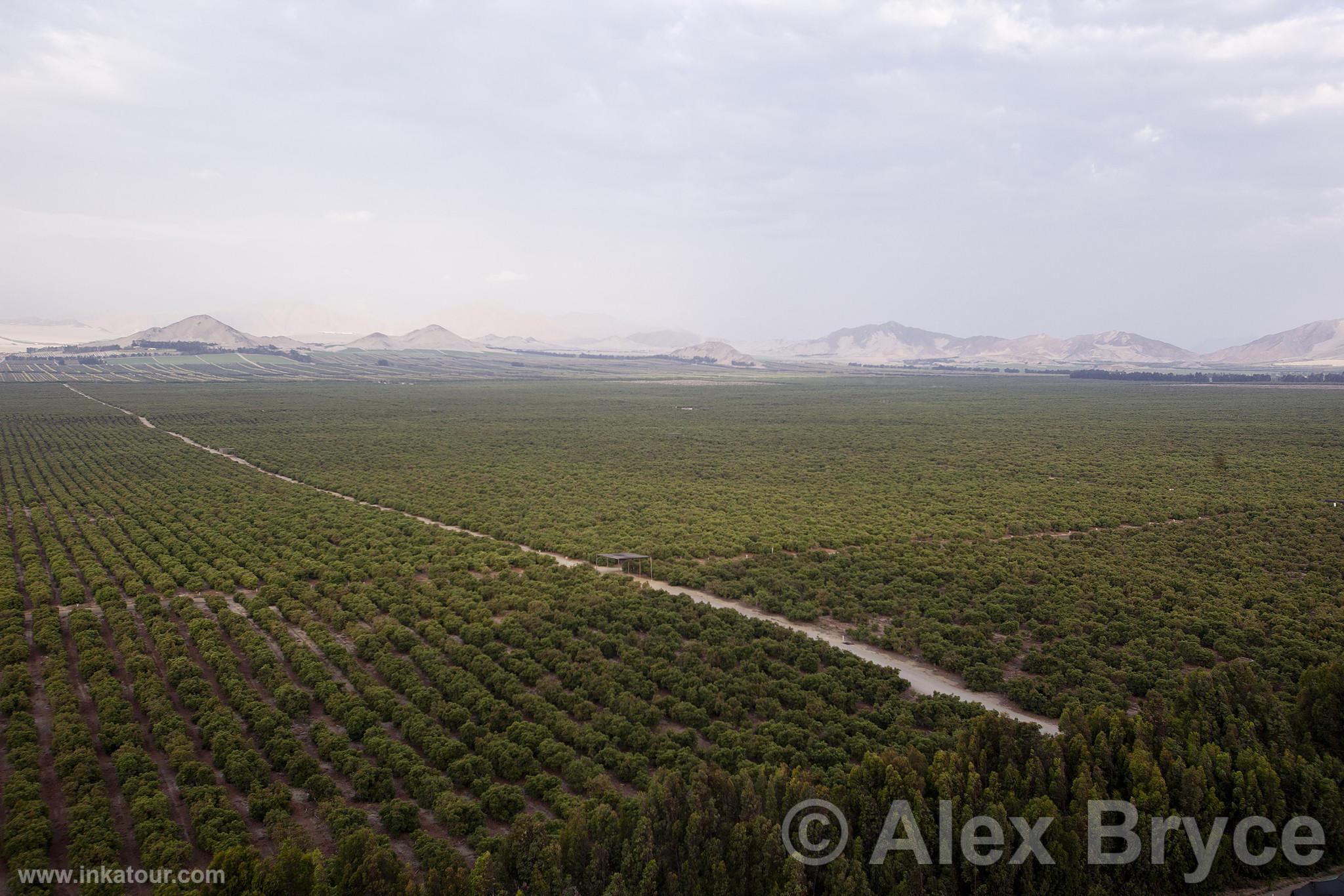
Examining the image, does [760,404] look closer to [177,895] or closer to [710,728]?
[710,728]

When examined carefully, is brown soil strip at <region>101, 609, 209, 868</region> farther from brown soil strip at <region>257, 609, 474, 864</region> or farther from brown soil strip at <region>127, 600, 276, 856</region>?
brown soil strip at <region>257, 609, 474, 864</region>

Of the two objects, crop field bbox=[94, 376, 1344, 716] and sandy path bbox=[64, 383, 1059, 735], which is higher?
crop field bbox=[94, 376, 1344, 716]

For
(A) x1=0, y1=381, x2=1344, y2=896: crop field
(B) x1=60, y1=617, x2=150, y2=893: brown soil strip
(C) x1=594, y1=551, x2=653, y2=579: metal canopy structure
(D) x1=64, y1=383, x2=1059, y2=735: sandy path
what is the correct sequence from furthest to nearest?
1. (C) x1=594, y1=551, x2=653, y2=579: metal canopy structure
2. (D) x1=64, y1=383, x2=1059, y2=735: sandy path
3. (B) x1=60, y1=617, x2=150, y2=893: brown soil strip
4. (A) x1=0, y1=381, x2=1344, y2=896: crop field

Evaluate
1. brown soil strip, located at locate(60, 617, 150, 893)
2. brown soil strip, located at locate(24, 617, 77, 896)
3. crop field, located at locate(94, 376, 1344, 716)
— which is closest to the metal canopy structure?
crop field, located at locate(94, 376, 1344, 716)

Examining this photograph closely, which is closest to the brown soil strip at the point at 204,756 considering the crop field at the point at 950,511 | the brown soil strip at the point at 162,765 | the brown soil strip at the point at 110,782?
the brown soil strip at the point at 162,765

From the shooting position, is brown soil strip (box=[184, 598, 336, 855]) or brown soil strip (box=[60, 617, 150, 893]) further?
brown soil strip (box=[184, 598, 336, 855])

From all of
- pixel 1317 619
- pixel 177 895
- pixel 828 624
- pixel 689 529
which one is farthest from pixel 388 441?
pixel 1317 619

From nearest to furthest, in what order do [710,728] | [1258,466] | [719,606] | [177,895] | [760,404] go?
[177,895]
[710,728]
[719,606]
[1258,466]
[760,404]
